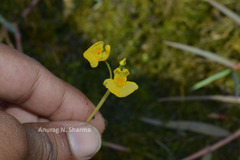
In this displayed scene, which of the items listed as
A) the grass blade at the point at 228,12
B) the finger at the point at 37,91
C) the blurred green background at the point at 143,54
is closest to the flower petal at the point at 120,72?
the finger at the point at 37,91

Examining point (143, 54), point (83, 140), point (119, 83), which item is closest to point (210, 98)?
point (143, 54)

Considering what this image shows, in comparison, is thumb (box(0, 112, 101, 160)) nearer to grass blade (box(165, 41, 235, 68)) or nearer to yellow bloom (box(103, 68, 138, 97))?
yellow bloom (box(103, 68, 138, 97))

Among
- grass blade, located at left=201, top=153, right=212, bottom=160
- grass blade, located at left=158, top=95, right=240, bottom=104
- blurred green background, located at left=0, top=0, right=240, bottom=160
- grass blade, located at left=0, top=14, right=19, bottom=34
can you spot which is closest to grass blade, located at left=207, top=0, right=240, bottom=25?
blurred green background, located at left=0, top=0, right=240, bottom=160

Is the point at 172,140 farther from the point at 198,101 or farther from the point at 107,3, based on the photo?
the point at 107,3

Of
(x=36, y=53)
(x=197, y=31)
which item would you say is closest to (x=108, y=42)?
(x=36, y=53)

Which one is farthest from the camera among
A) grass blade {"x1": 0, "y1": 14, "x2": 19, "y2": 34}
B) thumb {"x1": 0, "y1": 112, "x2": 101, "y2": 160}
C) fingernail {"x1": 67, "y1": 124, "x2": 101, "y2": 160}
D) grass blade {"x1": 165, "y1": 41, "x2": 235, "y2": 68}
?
grass blade {"x1": 165, "y1": 41, "x2": 235, "y2": 68}

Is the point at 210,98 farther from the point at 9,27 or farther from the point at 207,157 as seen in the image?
the point at 9,27
